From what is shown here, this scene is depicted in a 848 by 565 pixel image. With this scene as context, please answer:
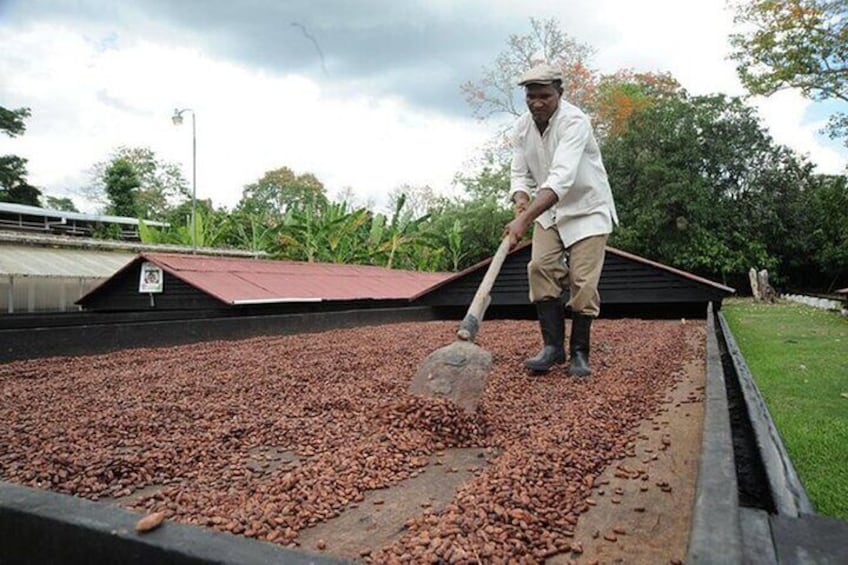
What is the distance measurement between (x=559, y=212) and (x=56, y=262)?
895cm

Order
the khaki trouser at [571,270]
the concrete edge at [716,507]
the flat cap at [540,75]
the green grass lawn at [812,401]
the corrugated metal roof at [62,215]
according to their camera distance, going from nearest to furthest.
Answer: the concrete edge at [716,507], the green grass lawn at [812,401], the flat cap at [540,75], the khaki trouser at [571,270], the corrugated metal roof at [62,215]

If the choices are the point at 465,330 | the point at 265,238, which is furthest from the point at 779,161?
the point at 465,330

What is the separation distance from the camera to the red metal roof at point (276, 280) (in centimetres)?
558

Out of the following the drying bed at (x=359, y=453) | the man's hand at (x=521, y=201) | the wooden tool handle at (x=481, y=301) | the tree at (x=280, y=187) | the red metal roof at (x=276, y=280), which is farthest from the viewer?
the tree at (x=280, y=187)

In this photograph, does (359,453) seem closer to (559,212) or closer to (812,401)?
(559,212)

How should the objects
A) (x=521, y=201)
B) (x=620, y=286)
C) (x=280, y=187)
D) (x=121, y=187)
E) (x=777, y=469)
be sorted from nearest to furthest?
(x=777, y=469) → (x=521, y=201) → (x=620, y=286) → (x=121, y=187) → (x=280, y=187)

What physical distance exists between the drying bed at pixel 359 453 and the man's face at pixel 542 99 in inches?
44.0

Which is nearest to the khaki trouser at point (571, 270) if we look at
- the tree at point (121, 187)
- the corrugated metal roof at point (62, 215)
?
the corrugated metal roof at point (62, 215)

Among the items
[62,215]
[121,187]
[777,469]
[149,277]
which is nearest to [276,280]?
[149,277]

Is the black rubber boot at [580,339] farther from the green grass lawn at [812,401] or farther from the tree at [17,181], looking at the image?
the tree at [17,181]

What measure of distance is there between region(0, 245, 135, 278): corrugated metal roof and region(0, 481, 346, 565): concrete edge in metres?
8.45

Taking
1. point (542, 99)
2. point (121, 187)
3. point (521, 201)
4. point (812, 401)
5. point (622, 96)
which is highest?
point (622, 96)

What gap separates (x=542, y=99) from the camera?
2.32 metres

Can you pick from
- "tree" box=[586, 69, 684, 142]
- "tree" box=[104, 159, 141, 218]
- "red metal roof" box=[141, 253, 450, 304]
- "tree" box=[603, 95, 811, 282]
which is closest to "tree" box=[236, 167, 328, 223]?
"tree" box=[104, 159, 141, 218]
